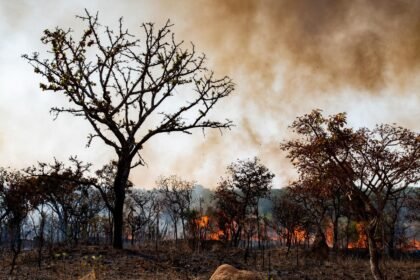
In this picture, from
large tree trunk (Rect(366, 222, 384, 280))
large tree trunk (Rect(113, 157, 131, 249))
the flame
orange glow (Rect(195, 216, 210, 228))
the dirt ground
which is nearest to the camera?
the dirt ground

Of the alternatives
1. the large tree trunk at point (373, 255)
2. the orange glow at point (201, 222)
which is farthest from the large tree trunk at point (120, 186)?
the orange glow at point (201, 222)

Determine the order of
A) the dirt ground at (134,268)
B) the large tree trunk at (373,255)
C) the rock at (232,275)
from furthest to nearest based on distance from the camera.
A: 1. the large tree trunk at (373,255)
2. the dirt ground at (134,268)
3. the rock at (232,275)

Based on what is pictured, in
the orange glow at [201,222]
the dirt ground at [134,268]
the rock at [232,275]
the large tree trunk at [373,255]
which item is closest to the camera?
the rock at [232,275]

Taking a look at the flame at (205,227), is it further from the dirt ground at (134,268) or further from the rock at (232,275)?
the rock at (232,275)

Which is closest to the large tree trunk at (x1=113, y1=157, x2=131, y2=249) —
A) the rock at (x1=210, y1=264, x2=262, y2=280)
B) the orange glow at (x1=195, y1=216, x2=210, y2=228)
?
the rock at (x1=210, y1=264, x2=262, y2=280)

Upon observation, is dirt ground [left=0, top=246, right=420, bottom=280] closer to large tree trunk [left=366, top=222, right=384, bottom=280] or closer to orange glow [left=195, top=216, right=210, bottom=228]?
large tree trunk [left=366, top=222, right=384, bottom=280]

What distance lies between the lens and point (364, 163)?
878 inches

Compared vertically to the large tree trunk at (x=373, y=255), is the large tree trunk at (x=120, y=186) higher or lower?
higher

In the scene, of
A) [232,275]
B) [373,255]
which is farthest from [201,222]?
[232,275]

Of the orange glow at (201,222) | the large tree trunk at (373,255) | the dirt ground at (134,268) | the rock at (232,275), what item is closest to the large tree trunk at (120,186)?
the dirt ground at (134,268)

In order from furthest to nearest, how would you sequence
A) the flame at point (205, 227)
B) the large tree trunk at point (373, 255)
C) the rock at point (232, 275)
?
the flame at point (205, 227) → the large tree trunk at point (373, 255) → the rock at point (232, 275)

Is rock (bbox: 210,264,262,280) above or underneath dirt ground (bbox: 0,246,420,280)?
above

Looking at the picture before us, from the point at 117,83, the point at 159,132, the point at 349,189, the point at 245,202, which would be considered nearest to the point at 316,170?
the point at 349,189

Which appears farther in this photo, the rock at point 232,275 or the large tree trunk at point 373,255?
the large tree trunk at point 373,255
